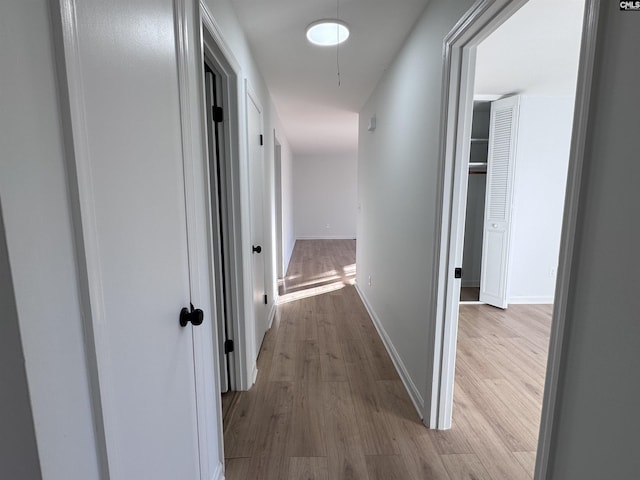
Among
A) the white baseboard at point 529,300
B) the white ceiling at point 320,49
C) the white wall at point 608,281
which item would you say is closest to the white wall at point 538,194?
the white baseboard at point 529,300

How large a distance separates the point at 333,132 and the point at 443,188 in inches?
167

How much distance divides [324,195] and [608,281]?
817cm

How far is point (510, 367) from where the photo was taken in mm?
2523

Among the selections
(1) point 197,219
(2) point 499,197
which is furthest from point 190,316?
(2) point 499,197

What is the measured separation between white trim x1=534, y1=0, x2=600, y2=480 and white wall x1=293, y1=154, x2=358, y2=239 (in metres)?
7.85

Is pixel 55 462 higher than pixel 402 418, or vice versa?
pixel 55 462

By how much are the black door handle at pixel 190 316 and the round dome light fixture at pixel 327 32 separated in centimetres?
185

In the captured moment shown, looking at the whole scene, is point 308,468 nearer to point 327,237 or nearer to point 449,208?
point 449,208

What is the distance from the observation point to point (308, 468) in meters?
1.59

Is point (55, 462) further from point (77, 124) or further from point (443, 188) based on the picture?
point (443, 188)

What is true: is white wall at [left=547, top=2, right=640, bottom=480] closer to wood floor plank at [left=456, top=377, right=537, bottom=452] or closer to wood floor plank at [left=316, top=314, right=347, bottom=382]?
wood floor plank at [left=456, top=377, right=537, bottom=452]

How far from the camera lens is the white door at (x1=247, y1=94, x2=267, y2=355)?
241 centimetres

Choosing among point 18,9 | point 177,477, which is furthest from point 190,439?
point 18,9

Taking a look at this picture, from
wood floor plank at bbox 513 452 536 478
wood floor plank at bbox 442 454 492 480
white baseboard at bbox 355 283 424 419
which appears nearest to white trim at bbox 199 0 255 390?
white baseboard at bbox 355 283 424 419
